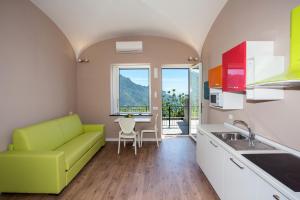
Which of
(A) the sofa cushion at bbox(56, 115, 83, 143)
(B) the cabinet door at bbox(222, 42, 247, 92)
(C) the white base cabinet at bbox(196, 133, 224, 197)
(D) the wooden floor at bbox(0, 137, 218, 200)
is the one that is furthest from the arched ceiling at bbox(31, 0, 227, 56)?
(D) the wooden floor at bbox(0, 137, 218, 200)

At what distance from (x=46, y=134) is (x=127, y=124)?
5.64 feet

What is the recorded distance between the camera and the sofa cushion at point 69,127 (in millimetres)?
3967

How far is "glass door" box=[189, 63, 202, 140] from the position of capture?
5.10m

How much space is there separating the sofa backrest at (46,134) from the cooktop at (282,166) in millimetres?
3020

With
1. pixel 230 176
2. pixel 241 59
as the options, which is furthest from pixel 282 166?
pixel 241 59

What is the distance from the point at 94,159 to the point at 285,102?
3.63 metres

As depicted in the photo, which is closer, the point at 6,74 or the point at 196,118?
the point at 6,74

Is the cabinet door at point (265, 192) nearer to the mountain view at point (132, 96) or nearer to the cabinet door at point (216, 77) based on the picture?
the cabinet door at point (216, 77)

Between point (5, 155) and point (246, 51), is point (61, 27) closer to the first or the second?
point (5, 155)

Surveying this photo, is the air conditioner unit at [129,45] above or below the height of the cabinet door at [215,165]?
above

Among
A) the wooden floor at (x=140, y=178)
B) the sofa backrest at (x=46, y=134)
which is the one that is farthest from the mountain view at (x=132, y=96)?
the sofa backrest at (x=46, y=134)

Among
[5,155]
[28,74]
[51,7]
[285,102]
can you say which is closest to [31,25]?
[51,7]

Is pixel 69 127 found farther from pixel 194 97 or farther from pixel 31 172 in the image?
pixel 194 97

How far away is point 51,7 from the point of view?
3748 mm
